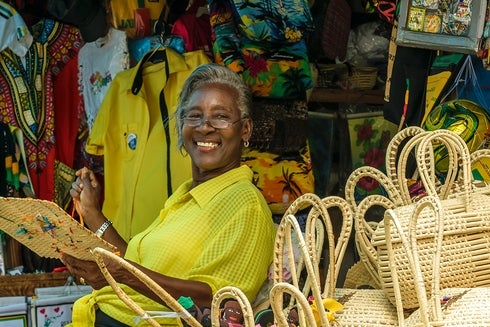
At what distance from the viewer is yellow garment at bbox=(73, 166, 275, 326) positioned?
3.24m

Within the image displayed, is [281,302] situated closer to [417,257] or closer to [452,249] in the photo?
[417,257]

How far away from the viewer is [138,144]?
4.60 metres

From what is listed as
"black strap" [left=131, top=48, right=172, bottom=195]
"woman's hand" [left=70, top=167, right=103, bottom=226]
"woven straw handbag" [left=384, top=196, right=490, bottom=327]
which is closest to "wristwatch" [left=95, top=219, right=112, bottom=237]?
"woman's hand" [left=70, top=167, right=103, bottom=226]

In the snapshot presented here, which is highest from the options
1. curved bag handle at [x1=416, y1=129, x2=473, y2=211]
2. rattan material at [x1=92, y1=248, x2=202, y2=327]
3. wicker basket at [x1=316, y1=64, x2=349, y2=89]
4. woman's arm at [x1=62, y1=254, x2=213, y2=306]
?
curved bag handle at [x1=416, y1=129, x2=473, y2=211]

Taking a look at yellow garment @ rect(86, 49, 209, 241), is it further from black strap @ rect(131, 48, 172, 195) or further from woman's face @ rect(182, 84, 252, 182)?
woman's face @ rect(182, 84, 252, 182)

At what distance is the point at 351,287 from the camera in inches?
124

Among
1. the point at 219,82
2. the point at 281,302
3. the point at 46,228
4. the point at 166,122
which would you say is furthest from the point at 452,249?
the point at 166,122

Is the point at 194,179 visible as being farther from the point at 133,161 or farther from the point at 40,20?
the point at 40,20

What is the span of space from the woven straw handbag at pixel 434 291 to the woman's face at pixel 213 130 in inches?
41.1

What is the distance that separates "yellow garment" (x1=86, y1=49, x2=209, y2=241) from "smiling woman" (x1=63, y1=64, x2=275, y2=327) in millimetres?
722

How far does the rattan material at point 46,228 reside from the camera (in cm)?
277

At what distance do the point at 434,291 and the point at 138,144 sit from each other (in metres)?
2.38

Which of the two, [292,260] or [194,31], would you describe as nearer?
[292,260]

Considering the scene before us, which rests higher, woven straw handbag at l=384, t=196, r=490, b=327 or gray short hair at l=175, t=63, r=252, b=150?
gray short hair at l=175, t=63, r=252, b=150
